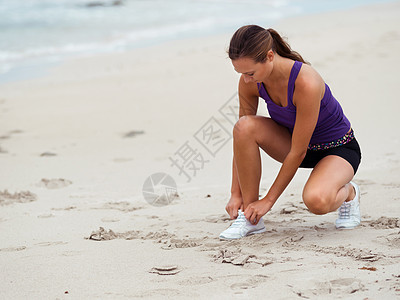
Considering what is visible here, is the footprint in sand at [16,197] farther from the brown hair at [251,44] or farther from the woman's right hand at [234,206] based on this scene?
the brown hair at [251,44]

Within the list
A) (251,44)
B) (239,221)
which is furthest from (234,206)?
(251,44)

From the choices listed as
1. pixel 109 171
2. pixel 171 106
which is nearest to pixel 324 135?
pixel 109 171

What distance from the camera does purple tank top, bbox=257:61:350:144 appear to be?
289cm

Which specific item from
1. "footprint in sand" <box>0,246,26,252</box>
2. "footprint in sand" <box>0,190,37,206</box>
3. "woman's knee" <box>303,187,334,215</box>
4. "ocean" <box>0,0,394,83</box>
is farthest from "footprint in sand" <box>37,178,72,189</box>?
"ocean" <box>0,0,394,83</box>

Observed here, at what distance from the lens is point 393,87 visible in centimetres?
604

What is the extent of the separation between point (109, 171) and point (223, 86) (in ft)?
8.56

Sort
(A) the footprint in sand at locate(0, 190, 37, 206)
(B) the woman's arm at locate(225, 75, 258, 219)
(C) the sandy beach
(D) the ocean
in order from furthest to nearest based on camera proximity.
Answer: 1. (D) the ocean
2. (A) the footprint in sand at locate(0, 190, 37, 206)
3. (B) the woman's arm at locate(225, 75, 258, 219)
4. (C) the sandy beach

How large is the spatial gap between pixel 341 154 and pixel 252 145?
17.5 inches

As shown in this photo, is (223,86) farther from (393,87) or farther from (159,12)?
(159,12)

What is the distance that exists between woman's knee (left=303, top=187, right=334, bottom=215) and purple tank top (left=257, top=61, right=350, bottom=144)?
→ 333mm

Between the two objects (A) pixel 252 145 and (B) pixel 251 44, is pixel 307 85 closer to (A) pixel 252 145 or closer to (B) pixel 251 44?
(B) pixel 251 44

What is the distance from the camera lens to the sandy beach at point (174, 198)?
240cm

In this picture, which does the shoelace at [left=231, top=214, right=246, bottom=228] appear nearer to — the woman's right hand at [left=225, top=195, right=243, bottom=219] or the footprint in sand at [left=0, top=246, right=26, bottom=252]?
the woman's right hand at [left=225, top=195, right=243, bottom=219]

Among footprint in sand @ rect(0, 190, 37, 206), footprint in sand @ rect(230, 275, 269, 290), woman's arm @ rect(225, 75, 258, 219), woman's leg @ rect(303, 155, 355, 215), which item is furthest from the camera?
footprint in sand @ rect(0, 190, 37, 206)
